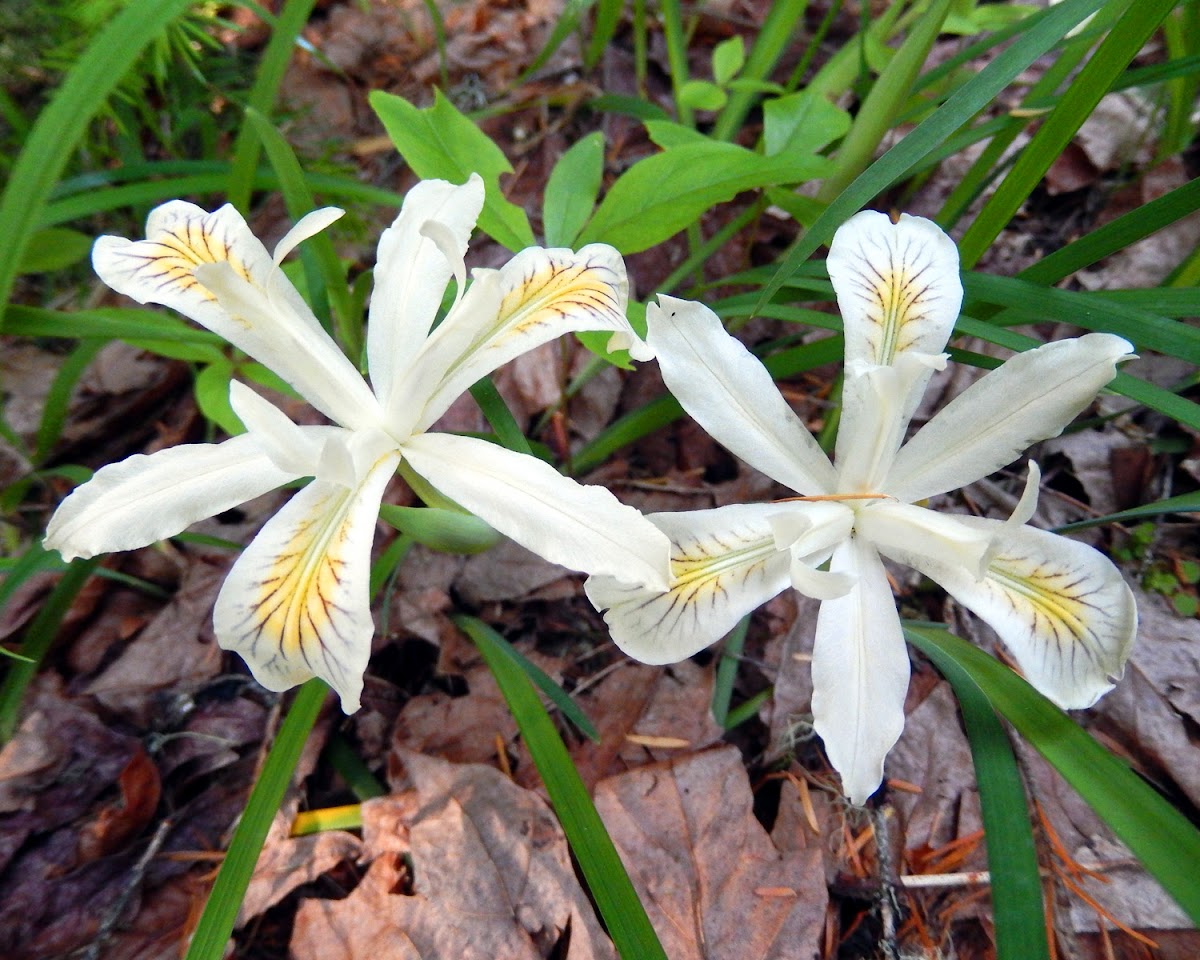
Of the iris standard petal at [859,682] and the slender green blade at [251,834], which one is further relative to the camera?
the slender green blade at [251,834]

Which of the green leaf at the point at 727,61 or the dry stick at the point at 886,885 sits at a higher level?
the green leaf at the point at 727,61

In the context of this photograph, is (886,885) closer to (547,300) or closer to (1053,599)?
(1053,599)

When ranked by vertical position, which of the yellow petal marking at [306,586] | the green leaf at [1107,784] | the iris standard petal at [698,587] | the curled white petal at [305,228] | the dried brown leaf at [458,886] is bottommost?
the dried brown leaf at [458,886]

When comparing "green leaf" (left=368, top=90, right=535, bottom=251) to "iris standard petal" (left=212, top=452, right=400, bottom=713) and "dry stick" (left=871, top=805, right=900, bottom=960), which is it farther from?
"dry stick" (left=871, top=805, right=900, bottom=960)

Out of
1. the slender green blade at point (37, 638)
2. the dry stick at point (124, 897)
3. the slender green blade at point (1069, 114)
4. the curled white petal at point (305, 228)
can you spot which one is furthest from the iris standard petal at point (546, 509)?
the dry stick at point (124, 897)

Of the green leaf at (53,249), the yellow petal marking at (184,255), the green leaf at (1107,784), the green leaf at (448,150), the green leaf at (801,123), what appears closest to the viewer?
the green leaf at (1107,784)

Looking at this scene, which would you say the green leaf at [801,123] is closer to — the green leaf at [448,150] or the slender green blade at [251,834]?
the green leaf at [448,150]

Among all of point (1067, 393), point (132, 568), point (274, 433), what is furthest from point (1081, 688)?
point (132, 568)
